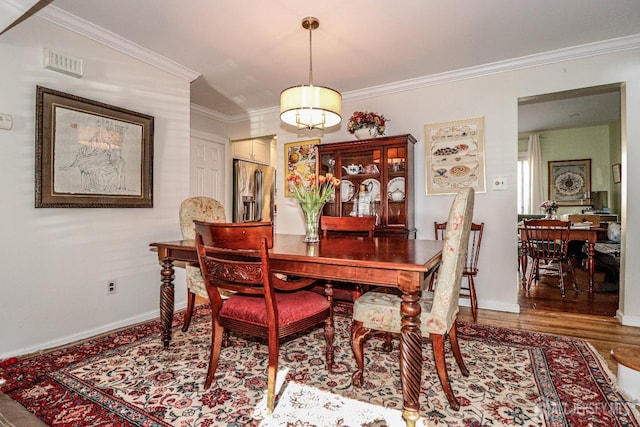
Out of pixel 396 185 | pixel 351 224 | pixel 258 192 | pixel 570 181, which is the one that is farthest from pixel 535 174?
pixel 351 224

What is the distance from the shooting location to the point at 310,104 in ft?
6.98

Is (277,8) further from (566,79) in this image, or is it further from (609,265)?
(609,265)

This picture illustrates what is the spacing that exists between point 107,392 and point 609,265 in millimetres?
5099

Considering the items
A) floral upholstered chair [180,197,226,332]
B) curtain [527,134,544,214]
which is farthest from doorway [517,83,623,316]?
floral upholstered chair [180,197,226,332]

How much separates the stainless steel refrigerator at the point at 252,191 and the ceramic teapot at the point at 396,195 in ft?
8.61

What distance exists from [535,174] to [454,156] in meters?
4.51

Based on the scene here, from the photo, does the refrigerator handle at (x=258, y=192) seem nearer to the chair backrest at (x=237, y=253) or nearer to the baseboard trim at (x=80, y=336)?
the baseboard trim at (x=80, y=336)

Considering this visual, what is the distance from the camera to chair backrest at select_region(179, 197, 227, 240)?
8.64 ft

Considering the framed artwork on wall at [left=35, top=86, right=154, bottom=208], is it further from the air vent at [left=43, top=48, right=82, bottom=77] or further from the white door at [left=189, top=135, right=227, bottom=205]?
the white door at [left=189, top=135, right=227, bottom=205]

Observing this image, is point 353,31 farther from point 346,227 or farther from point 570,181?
point 570,181

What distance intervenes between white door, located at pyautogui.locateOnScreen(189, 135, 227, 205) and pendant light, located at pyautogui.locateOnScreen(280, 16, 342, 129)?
2.57 metres

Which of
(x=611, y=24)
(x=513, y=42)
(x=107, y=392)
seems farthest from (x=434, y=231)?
(x=107, y=392)

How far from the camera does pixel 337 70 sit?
10.9ft

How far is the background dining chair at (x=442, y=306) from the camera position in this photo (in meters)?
1.48
